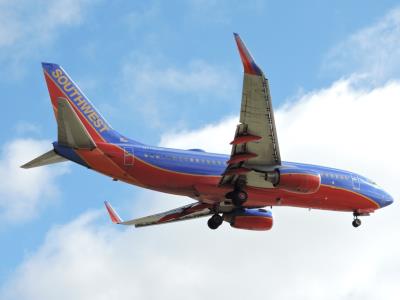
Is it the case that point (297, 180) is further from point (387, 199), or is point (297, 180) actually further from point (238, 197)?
point (387, 199)

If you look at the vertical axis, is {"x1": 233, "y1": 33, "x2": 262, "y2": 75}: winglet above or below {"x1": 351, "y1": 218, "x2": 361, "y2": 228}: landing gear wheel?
above

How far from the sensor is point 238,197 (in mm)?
A: 40781

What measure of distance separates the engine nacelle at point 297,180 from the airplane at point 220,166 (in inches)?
2.1

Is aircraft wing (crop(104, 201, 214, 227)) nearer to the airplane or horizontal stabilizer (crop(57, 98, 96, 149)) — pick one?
the airplane

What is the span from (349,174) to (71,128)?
58.3 feet

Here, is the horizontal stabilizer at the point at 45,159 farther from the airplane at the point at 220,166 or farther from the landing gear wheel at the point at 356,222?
the landing gear wheel at the point at 356,222

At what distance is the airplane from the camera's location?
36.1 metres

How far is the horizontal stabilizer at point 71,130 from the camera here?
35.0 meters

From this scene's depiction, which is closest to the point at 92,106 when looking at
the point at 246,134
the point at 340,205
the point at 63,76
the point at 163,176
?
the point at 63,76

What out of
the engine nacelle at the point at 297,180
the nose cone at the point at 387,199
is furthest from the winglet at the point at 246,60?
the nose cone at the point at 387,199

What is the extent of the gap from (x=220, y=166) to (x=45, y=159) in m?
9.73

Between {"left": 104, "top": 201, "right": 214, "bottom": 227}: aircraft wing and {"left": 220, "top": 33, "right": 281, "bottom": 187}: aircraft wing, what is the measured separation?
19.0 feet

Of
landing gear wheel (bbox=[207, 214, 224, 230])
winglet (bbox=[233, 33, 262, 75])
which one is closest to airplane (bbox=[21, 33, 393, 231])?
landing gear wheel (bbox=[207, 214, 224, 230])

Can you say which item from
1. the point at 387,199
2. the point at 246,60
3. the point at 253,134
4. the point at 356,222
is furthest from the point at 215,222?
the point at 246,60
